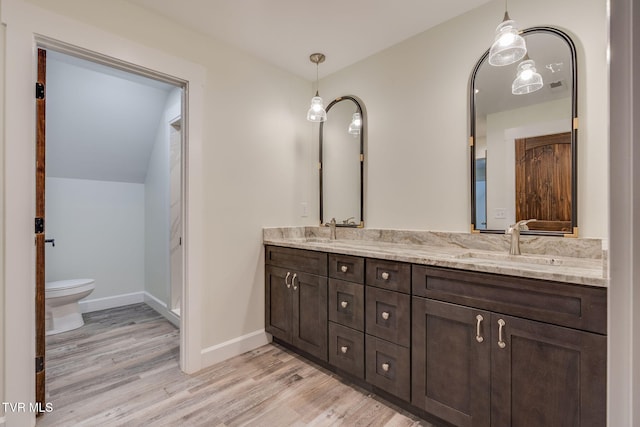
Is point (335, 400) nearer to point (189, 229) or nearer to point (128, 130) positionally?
point (189, 229)

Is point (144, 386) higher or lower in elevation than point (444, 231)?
lower

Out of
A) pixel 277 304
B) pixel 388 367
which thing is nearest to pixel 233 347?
pixel 277 304

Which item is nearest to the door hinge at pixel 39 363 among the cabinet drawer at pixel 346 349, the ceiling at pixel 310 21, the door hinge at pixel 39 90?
the door hinge at pixel 39 90

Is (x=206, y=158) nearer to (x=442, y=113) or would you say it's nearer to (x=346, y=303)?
(x=346, y=303)

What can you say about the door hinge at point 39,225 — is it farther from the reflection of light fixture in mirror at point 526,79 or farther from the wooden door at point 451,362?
the reflection of light fixture in mirror at point 526,79

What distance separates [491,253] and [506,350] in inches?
25.9

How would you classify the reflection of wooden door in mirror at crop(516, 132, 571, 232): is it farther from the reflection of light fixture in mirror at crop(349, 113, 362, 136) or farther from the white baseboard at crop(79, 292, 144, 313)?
the white baseboard at crop(79, 292, 144, 313)

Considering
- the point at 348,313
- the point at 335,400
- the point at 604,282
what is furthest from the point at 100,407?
the point at 604,282

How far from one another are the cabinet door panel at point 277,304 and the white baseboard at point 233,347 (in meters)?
0.10

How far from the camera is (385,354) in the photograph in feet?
5.95

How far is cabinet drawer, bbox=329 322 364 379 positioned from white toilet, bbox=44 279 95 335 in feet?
8.54

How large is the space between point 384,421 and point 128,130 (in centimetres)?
360

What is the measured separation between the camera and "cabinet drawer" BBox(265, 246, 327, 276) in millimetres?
2205

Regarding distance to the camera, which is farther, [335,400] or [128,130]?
[128,130]
